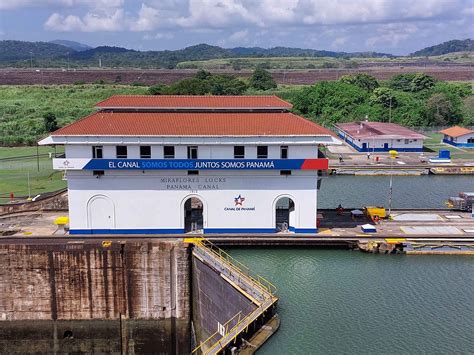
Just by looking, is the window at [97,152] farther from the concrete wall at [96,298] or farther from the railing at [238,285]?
the railing at [238,285]

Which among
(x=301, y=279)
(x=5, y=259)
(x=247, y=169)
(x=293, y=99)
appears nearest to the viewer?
(x=5, y=259)

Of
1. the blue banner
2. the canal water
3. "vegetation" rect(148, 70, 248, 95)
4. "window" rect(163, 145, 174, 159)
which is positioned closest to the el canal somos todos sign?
the blue banner

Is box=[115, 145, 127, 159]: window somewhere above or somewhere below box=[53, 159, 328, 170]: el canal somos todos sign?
above

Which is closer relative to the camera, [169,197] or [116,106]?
[169,197]

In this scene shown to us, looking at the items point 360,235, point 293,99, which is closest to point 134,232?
point 360,235

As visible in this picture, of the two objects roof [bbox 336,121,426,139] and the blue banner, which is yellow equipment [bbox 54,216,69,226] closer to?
the blue banner

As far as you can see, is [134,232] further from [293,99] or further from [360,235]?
[293,99]

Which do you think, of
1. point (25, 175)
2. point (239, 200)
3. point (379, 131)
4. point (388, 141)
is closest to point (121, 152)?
point (239, 200)
